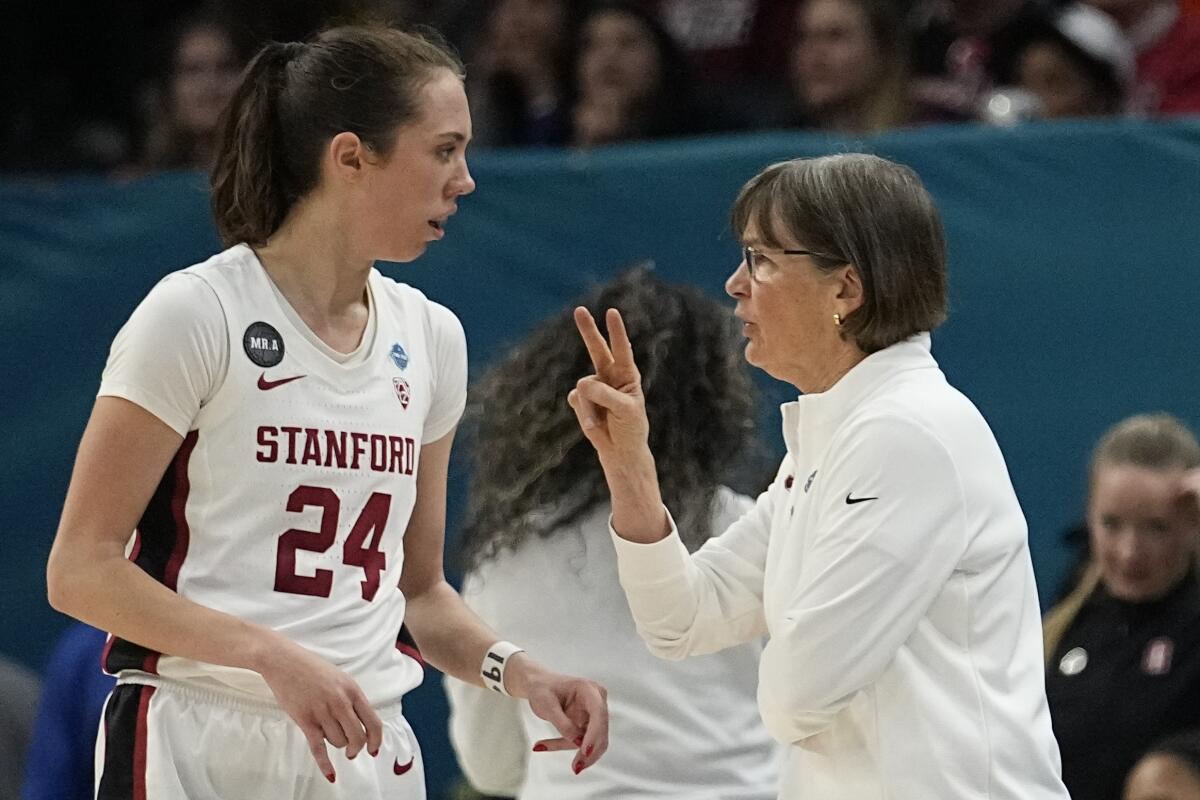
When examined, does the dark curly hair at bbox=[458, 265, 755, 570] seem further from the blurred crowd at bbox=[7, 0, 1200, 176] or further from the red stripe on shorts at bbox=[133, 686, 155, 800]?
the blurred crowd at bbox=[7, 0, 1200, 176]

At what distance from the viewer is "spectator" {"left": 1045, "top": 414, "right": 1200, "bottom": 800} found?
13.4 ft

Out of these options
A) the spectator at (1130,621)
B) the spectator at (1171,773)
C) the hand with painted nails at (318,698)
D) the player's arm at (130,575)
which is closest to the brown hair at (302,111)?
the player's arm at (130,575)

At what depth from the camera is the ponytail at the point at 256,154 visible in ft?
8.95

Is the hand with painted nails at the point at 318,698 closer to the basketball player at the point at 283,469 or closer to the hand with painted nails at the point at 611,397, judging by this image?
the basketball player at the point at 283,469

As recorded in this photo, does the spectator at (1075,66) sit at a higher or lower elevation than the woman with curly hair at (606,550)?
higher

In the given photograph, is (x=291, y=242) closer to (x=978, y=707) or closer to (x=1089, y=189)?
(x=978, y=707)

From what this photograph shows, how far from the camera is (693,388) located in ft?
11.4

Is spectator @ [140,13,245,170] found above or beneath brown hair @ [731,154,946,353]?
beneath

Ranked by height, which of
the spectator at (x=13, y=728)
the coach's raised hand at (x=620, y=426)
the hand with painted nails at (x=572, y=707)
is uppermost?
the coach's raised hand at (x=620, y=426)

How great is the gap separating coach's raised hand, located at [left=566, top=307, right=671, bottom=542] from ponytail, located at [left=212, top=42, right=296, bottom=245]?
495 mm

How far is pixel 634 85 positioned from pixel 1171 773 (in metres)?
3.33

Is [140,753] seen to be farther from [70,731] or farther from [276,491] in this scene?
[70,731]

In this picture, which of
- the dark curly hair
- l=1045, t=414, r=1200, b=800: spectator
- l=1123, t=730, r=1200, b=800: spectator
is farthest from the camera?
l=1045, t=414, r=1200, b=800: spectator

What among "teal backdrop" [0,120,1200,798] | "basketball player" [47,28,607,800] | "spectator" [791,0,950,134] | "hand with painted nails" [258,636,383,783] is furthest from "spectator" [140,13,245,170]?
"hand with painted nails" [258,636,383,783]
